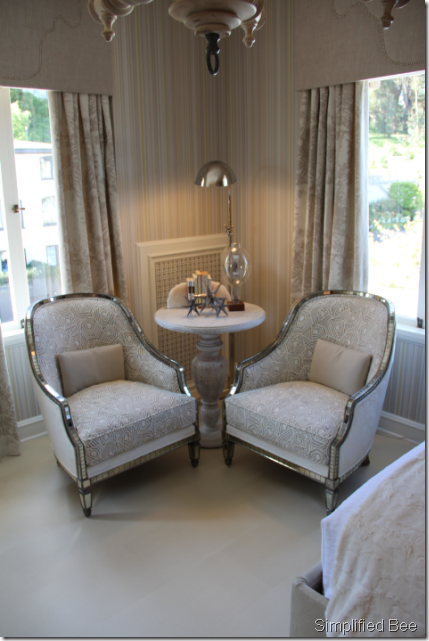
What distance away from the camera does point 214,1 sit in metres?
0.97

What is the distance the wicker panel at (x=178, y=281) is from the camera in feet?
12.0

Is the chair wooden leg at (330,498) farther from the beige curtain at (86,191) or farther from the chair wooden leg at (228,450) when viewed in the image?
the beige curtain at (86,191)

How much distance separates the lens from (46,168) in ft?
10.5

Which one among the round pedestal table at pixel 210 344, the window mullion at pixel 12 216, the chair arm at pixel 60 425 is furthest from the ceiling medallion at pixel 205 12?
the window mullion at pixel 12 216

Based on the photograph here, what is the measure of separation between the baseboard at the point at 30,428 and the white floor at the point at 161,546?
20 cm

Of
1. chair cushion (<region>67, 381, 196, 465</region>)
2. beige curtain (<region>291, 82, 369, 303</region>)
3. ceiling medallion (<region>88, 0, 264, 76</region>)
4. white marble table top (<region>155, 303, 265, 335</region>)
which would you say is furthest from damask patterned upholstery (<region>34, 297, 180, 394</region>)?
ceiling medallion (<region>88, 0, 264, 76</region>)

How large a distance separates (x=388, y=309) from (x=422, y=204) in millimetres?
738

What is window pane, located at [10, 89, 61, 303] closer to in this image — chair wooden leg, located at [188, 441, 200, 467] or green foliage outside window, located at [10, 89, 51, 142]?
green foliage outside window, located at [10, 89, 51, 142]

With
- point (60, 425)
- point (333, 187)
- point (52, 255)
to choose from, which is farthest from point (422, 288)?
point (52, 255)

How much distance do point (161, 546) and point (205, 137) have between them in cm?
274

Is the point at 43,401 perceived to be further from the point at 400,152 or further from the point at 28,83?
the point at 400,152

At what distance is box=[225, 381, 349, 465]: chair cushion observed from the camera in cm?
248

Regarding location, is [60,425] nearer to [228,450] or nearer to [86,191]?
[228,450]

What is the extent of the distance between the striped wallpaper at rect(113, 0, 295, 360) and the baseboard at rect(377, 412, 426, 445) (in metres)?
1.04
